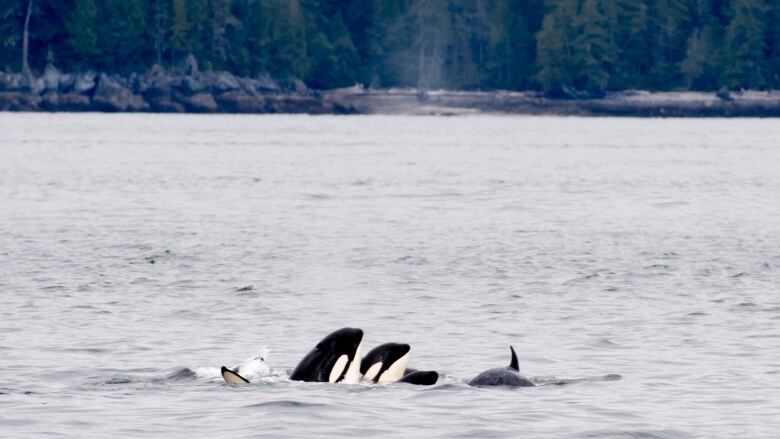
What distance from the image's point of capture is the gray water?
64.3ft

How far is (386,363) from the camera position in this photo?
20.9 m

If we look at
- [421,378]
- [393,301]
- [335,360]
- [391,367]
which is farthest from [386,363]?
[393,301]

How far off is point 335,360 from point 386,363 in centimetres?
68

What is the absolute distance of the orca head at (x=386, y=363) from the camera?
20.8m

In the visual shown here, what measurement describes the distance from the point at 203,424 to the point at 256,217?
33831 millimetres

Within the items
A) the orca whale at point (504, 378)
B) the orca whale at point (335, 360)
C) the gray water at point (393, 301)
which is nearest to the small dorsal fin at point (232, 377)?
the gray water at point (393, 301)

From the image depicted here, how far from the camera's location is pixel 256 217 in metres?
52.4

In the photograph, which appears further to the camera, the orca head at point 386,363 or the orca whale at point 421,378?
the orca whale at point 421,378

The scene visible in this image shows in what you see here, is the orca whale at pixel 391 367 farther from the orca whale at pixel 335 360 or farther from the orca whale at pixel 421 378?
the orca whale at pixel 335 360

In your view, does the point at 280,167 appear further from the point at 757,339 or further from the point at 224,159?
the point at 757,339

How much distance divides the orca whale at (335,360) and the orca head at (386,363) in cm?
17

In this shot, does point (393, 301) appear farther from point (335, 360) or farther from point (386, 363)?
point (335, 360)

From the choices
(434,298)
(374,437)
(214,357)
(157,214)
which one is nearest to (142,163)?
(157,214)

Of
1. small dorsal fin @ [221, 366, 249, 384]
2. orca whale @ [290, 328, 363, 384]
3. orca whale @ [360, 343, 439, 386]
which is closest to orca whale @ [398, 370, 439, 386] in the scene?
orca whale @ [360, 343, 439, 386]
